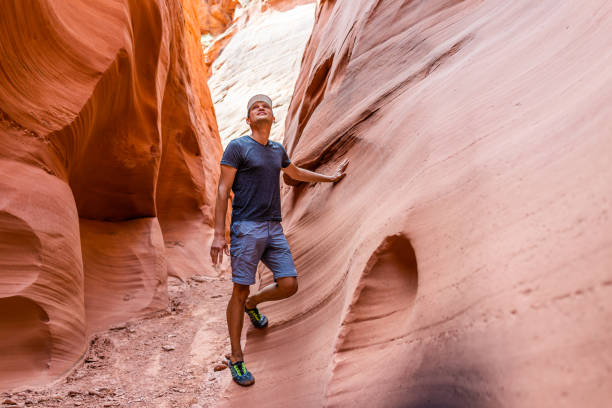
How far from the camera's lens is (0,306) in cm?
314

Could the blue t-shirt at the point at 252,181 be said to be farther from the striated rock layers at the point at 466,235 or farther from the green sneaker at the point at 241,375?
the green sneaker at the point at 241,375

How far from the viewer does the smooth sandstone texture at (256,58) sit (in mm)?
17781

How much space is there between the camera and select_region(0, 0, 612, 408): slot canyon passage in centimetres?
151

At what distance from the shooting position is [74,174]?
502cm

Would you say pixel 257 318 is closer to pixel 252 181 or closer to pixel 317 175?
pixel 252 181

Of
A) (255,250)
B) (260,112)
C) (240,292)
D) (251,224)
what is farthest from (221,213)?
(260,112)

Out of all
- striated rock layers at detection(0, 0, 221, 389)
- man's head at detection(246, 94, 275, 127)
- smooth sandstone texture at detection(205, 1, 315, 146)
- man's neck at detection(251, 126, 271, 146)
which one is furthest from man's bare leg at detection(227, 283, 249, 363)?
smooth sandstone texture at detection(205, 1, 315, 146)

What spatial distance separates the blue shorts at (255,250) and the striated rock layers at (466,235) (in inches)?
11.9

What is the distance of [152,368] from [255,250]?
57.9 inches

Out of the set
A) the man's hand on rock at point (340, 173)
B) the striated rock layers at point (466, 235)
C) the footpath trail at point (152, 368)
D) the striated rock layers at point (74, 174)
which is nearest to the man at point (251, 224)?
the striated rock layers at point (466, 235)

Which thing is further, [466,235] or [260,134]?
[260,134]

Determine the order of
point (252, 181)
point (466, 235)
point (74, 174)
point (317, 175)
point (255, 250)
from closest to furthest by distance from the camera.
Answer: point (466, 235) < point (255, 250) < point (252, 181) < point (317, 175) < point (74, 174)

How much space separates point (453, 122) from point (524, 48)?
0.52 metres

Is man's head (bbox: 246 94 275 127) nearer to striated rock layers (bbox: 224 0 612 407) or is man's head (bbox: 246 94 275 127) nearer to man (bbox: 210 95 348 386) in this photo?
man (bbox: 210 95 348 386)
